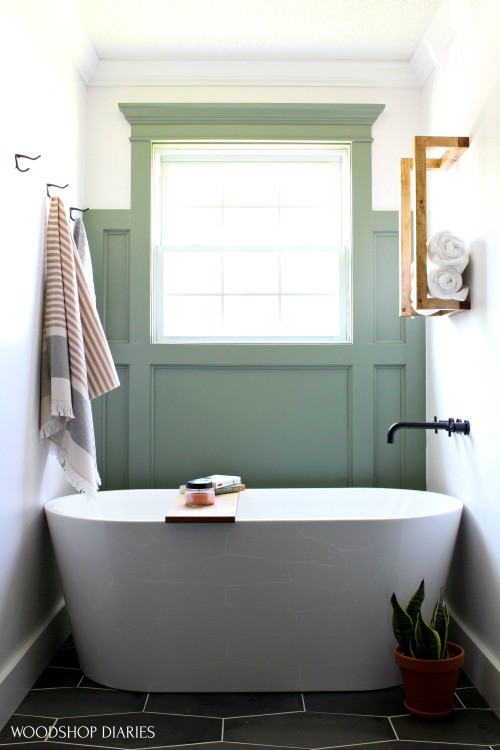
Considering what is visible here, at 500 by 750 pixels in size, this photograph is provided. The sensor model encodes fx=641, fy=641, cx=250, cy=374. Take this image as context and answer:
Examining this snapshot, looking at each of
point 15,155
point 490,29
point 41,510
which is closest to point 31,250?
point 15,155

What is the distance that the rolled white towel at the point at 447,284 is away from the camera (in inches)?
94.7

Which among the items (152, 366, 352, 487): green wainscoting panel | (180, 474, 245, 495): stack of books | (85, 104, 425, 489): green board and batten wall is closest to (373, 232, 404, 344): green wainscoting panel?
(85, 104, 425, 489): green board and batten wall

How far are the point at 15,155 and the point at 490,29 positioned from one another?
1713 mm

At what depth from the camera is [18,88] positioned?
2.22 meters

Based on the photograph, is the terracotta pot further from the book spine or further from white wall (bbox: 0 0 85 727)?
white wall (bbox: 0 0 85 727)

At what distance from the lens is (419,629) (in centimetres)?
207

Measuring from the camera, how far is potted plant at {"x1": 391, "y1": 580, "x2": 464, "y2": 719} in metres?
2.05

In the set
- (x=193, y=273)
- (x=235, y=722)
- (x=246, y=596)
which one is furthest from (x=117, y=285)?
(x=235, y=722)

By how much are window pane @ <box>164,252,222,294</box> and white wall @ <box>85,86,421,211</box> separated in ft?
1.21

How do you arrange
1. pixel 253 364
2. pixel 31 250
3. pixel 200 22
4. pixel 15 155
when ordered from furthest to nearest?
pixel 253 364
pixel 200 22
pixel 31 250
pixel 15 155

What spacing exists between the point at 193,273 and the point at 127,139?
2.39 feet

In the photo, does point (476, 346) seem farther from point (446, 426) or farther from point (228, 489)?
point (228, 489)

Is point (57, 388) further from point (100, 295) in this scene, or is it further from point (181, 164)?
point (181, 164)

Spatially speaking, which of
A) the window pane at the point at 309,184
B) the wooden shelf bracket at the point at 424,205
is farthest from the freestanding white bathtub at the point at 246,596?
the window pane at the point at 309,184
